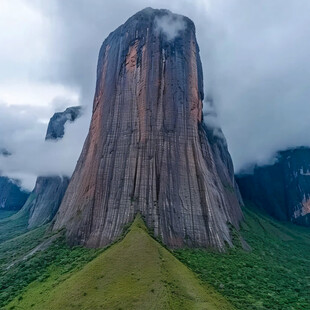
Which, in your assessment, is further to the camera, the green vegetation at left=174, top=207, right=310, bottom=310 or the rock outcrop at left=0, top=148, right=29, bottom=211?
the rock outcrop at left=0, top=148, right=29, bottom=211

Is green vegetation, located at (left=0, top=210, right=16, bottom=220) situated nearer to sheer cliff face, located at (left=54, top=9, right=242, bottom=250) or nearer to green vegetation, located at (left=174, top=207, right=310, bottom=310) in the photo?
sheer cliff face, located at (left=54, top=9, right=242, bottom=250)

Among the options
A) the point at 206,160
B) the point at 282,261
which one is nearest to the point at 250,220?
the point at 282,261

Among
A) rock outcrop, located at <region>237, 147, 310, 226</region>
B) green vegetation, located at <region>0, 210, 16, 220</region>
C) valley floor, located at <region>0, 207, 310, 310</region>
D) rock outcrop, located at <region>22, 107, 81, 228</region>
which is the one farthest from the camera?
green vegetation, located at <region>0, 210, 16, 220</region>

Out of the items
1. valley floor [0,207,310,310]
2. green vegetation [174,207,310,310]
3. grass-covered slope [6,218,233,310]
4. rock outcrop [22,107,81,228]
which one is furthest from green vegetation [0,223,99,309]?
rock outcrop [22,107,81,228]

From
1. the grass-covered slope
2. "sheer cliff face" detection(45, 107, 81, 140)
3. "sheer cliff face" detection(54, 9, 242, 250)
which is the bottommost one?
the grass-covered slope

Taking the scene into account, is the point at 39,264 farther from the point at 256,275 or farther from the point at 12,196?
the point at 12,196

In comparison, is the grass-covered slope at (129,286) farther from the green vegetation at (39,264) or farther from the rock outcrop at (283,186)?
the rock outcrop at (283,186)

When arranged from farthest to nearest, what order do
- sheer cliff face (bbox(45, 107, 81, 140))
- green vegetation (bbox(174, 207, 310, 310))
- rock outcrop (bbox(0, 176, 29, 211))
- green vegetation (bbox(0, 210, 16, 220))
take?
rock outcrop (bbox(0, 176, 29, 211)), green vegetation (bbox(0, 210, 16, 220)), sheer cliff face (bbox(45, 107, 81, 140)), green vegetation (bbox(174, 207, 310, 310))

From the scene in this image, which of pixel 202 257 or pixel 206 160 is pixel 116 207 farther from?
pixel 206 160
